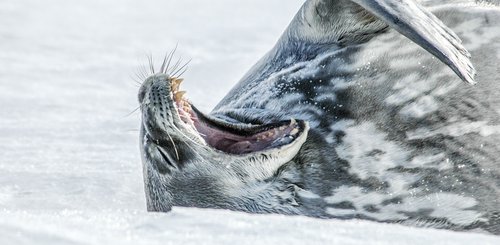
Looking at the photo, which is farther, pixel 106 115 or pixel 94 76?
pixel 94 76

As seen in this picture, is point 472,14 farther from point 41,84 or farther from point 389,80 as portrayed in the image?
point 41,84

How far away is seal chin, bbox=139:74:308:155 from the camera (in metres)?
3.36

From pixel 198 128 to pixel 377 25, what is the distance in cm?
68

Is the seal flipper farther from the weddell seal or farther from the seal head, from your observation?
the seal head

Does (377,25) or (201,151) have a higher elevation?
(377,25)

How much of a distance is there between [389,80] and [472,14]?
14.8 inches

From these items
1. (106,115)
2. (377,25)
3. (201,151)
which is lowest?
(201,151)

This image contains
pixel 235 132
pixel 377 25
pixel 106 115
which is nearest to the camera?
pixel 235 132

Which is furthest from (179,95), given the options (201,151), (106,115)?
(106,115)

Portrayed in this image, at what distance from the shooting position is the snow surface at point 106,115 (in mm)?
2457

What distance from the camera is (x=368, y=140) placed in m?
3.38

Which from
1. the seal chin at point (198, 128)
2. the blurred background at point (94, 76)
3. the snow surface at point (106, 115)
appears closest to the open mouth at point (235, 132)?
the seal chin at point (198, 128)

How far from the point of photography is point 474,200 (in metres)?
3.30

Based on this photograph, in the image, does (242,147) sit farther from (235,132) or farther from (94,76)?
(94,76)
